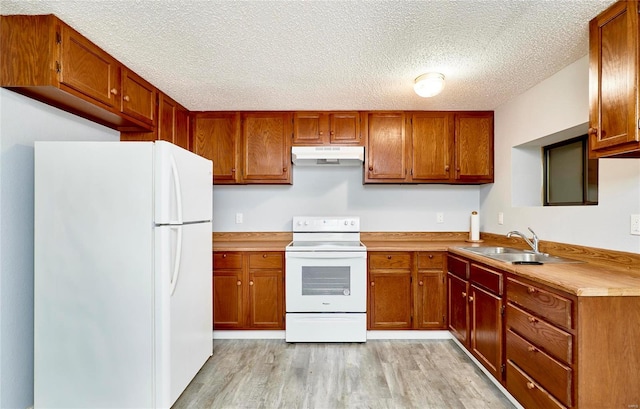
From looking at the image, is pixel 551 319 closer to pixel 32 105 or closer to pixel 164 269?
pixel 164 269

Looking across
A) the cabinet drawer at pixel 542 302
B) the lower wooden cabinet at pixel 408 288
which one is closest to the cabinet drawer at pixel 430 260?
the lower wooden cabinet at pixel 408 288

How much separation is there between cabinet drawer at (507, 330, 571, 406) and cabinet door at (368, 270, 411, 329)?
103 cm

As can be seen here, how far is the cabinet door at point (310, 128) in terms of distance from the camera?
3162 mm

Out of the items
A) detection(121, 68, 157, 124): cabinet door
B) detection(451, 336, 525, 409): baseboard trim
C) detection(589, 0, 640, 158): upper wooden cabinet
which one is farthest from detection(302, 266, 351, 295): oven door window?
detection(589, 0, 640, 158): upper wooden cabinet

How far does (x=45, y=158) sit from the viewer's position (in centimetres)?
173

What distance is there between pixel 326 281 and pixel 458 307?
3.88ft

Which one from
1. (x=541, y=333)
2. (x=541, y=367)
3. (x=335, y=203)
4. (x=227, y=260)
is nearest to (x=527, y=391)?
(x=541, y=367)

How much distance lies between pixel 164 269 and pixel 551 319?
6.90ft

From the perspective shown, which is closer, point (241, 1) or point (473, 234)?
point (241, 1)

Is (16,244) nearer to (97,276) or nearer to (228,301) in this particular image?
(97,276)

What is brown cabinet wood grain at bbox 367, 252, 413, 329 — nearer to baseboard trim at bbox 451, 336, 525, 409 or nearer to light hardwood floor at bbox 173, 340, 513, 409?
light hardwood floor at bbox 173, 340, 513, 409

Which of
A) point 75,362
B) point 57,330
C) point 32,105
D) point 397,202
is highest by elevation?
point 32,105

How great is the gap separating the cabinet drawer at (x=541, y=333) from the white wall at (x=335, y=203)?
5.48ft

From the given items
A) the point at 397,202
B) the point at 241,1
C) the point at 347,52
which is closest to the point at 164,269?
the point at 241,1
